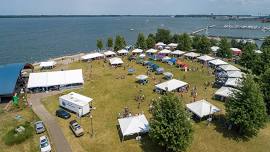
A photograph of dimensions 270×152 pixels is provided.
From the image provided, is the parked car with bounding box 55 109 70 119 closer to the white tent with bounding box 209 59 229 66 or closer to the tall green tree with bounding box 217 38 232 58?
the white tent with bounding box 209 59 229 66

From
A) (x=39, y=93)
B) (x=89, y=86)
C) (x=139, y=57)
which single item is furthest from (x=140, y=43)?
(x=39, y=93)

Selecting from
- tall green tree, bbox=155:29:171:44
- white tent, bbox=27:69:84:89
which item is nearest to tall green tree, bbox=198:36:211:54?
tall green tree, bbox=155:29:171:44

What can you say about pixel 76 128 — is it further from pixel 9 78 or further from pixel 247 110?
pixel 9 78

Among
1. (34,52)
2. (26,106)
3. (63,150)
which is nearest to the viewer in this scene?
(63,150)

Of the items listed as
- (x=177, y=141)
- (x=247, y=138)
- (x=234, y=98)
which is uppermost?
(x=234, y=98)

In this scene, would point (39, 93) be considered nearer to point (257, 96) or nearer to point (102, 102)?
point (102, 102)

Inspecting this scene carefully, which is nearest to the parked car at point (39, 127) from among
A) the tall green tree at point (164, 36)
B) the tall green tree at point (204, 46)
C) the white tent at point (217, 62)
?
the white tent at point (217, 62)

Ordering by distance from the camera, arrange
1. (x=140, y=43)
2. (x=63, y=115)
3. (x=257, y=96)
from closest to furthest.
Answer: (x=257, y=96) < (x=63, y=115) < (x=140, y=43)

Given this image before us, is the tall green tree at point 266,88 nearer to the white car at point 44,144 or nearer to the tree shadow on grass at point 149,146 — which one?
the tree shadow on grass at point 149,146

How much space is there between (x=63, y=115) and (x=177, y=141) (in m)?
17.1

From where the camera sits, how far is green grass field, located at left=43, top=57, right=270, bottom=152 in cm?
2752

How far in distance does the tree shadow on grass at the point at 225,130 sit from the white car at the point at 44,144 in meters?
20.9

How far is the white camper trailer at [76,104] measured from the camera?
33812 mm

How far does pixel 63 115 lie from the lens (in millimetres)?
33500
